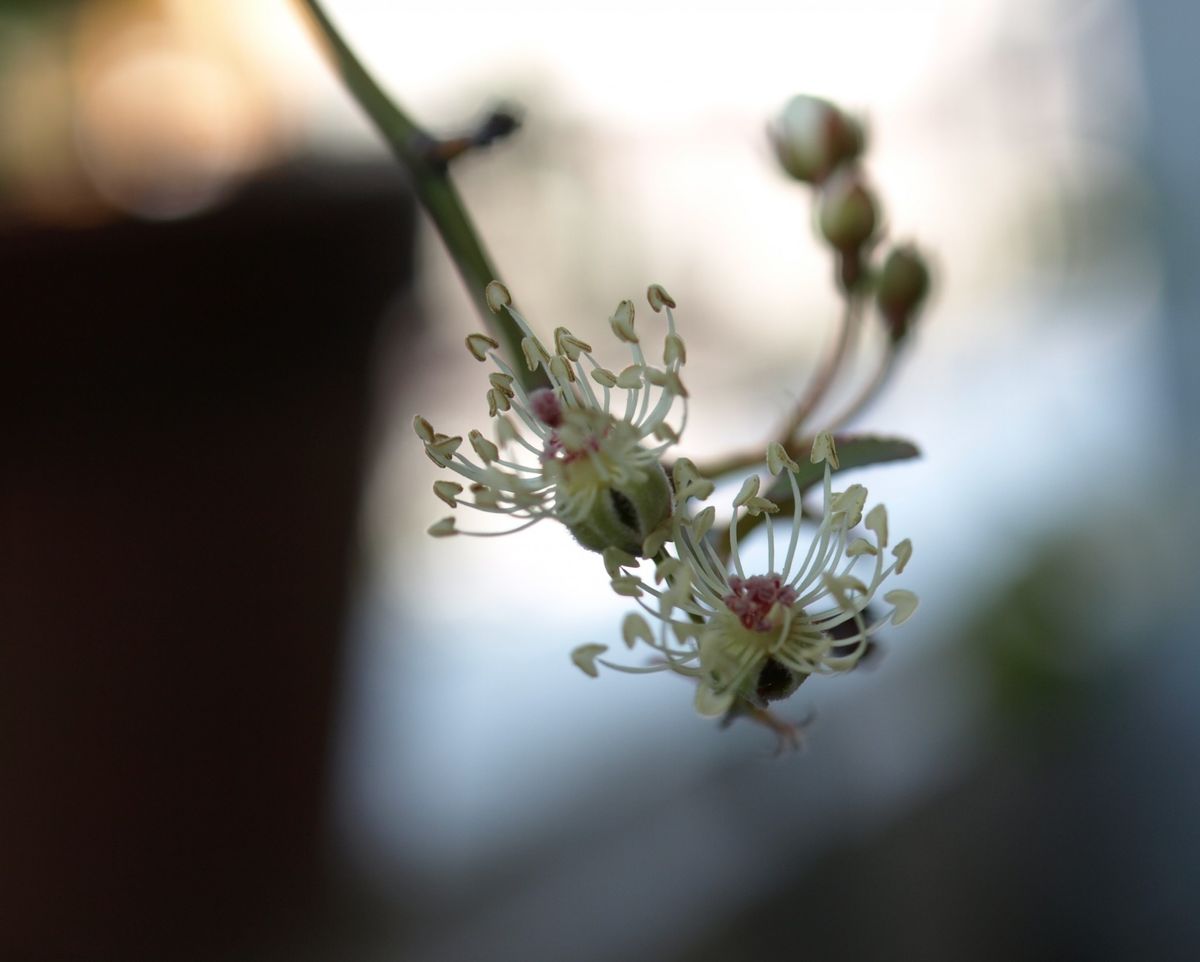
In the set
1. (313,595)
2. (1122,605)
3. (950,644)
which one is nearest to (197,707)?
(313,595)

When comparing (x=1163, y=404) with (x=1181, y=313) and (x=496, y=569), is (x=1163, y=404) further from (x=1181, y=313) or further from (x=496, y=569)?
(x=496, y=569)

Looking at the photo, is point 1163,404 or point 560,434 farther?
point 1163,404

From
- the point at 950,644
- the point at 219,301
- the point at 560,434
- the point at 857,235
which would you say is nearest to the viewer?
the point at 560,434

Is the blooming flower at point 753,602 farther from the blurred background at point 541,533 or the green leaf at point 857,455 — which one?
the blurred background at point 541,533

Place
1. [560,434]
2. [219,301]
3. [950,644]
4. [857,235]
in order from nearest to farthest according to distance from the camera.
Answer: [560,434] → [857,235] → [219,301] → [950,644]

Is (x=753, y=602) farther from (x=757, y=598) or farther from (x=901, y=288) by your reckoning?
(x=901, y=288)

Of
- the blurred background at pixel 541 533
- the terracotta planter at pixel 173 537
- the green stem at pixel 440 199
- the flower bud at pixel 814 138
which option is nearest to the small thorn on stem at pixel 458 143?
the green stem at pixel 440 199

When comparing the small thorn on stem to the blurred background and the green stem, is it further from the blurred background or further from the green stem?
the blurred background
